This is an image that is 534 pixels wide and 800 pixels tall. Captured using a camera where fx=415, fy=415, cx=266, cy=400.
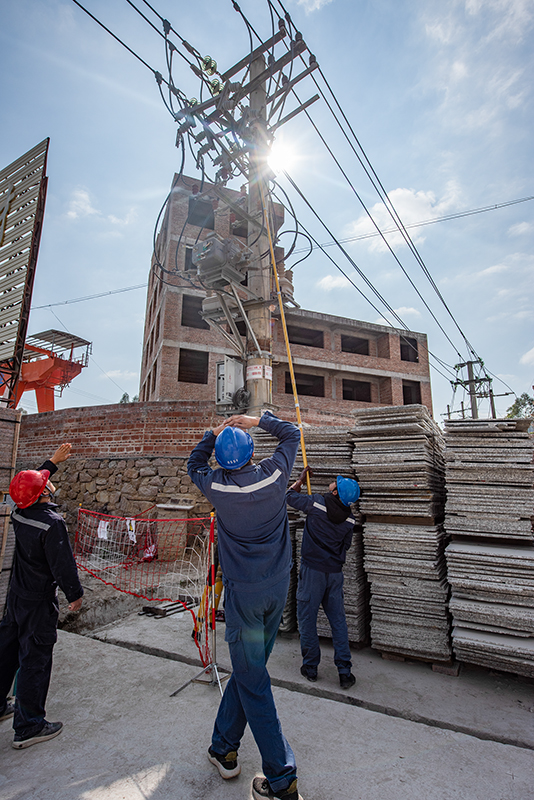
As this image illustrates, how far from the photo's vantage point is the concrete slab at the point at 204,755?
2.28m

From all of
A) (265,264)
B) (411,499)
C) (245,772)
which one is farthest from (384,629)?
(265,264)

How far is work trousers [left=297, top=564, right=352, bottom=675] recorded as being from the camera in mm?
3674

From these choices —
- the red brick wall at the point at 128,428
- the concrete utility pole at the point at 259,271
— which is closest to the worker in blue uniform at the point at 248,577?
the concrete utility pole at the point at 259,271

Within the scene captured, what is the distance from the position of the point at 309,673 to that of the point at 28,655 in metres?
2.25

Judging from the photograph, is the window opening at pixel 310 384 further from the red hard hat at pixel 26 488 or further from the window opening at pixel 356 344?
the red hard hat at pixel 26 488

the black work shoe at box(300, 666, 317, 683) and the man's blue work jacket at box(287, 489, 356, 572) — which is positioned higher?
the man's blue work jacket at box(287, 489, 356, 572)

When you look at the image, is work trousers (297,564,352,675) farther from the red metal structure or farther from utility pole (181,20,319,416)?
the red metal structure

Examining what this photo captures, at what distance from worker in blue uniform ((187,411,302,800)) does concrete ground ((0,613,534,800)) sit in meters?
0.32

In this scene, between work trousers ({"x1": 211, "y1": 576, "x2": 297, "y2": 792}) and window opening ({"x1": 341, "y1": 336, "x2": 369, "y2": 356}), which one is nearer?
work trousers ({"x1": 211, "y1": 576, "x2": 297, "y2": 792})

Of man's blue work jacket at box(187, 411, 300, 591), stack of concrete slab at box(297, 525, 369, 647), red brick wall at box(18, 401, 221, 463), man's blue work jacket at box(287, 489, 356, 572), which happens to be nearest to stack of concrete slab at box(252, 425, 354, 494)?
stack of concrete slab at box(297, 525, 369, 647)

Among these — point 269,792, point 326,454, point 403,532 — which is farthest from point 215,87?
point 269,792

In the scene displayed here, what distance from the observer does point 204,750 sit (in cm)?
264

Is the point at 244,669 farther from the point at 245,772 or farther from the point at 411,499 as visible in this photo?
the point at 411,499

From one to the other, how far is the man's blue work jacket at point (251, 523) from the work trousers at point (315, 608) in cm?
136
